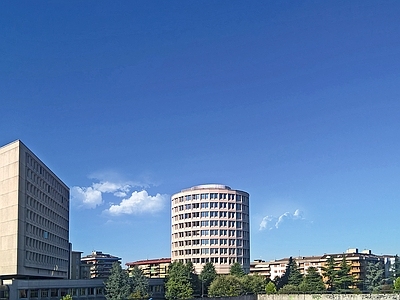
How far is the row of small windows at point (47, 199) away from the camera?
84312 millimetres

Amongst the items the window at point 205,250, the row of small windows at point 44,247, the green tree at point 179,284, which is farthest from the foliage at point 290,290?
the row of small windows at point 44,247

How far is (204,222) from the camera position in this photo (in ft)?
449

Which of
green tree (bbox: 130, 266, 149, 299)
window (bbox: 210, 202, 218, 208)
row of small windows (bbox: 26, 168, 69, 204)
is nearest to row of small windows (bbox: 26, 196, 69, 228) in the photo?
row of small windows (bbox: 26, 168, 69, 204)

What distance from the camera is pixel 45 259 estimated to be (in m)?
94.4

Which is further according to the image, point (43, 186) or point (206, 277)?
point (206, 277)

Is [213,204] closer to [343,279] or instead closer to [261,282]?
[261,282]

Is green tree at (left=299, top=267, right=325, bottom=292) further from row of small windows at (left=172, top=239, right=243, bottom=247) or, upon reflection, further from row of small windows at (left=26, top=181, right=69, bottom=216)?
row of small windows at (left=26, top=181, right=69, bottom=216)

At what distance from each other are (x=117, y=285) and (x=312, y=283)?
140 ft

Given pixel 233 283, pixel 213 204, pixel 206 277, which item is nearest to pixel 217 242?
pixel 213 204

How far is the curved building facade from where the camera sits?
136 m

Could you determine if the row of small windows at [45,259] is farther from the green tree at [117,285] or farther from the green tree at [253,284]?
the green tree at [253,284]

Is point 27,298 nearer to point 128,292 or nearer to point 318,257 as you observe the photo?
point 128,292

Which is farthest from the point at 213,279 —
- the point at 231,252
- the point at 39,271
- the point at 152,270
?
the point at 152,270

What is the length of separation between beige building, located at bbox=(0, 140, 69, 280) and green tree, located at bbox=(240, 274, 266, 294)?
36.8 metres
